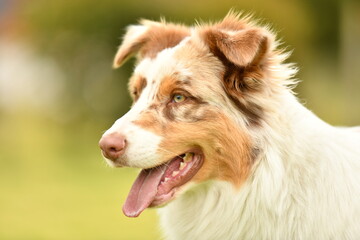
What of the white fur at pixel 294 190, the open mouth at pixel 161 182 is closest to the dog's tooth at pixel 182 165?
the open mouth at pixel 161 182

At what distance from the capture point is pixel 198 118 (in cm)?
449

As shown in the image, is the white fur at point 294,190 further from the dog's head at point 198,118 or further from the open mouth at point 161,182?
the open mouth at point 161,182

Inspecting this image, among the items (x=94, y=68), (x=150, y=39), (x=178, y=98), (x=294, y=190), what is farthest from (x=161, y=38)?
(x=94, y=68)

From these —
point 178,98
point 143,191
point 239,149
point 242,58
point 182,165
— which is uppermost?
point 242,58

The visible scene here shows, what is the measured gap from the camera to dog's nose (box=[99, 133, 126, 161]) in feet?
13.8

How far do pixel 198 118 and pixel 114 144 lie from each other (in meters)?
0.68

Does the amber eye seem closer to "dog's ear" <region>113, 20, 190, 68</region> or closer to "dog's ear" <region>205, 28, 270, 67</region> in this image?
"dog's ear" <region>205, 28, 270, 67</region>

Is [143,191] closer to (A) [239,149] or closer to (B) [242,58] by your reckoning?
(A) [239,149]

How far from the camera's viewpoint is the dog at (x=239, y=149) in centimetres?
438

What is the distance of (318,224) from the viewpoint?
14.4 ft

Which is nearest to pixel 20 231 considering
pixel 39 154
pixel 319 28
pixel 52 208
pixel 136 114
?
pixel 52 208

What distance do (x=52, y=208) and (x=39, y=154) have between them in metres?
4.71

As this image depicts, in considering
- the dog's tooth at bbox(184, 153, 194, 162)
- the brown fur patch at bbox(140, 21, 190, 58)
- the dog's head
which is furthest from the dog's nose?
the brown fur patch at bbox(140, 21, 190, 58)

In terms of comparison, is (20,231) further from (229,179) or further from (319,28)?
(319,28)
